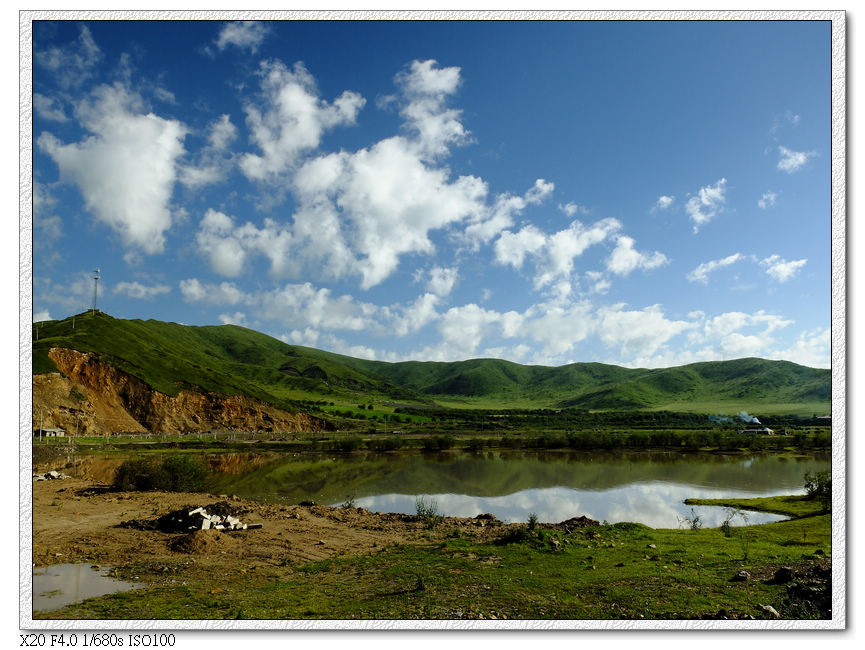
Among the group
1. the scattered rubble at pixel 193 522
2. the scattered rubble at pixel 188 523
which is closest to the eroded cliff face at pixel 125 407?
the scattered rubble at pixel 188 523

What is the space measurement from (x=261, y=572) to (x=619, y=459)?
43698 millimetres

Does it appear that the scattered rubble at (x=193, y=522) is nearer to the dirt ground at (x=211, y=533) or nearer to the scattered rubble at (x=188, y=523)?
the scattered rubble at (x=188, y=523)

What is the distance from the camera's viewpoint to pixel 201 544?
11508mm

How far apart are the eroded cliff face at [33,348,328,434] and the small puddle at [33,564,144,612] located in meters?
41.5

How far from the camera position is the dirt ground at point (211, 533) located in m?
10.9

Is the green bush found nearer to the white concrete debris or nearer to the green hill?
the green hill

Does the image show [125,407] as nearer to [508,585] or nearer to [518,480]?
[518,480]

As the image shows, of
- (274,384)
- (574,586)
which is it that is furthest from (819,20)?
(274,384)

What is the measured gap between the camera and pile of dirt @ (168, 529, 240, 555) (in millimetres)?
11328

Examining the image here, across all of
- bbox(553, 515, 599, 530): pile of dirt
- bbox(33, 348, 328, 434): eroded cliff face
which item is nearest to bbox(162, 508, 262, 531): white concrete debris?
bbox(553, 515, 599, 530): pile of dirt

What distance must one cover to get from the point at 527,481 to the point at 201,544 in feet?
80.8

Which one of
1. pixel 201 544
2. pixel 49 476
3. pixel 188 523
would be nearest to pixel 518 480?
pixel 188 523

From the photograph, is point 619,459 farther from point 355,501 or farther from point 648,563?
point 648,563

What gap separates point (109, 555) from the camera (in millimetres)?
10844
